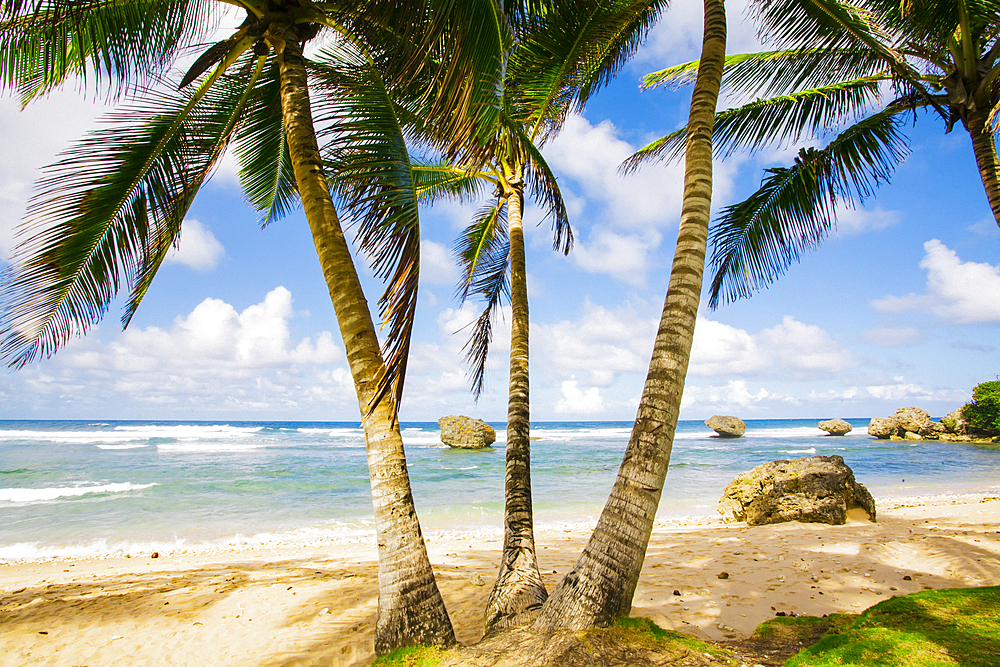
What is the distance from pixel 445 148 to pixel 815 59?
5648 mm

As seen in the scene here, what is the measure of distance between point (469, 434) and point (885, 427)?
1333 inches

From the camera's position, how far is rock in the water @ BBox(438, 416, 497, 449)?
3039 cm

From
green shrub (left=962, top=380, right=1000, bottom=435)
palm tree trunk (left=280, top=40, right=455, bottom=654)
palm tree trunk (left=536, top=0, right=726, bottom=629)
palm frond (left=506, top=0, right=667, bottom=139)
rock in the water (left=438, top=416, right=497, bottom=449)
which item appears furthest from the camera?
green shrub (left=962, top=380, right=1000, bottom=435)

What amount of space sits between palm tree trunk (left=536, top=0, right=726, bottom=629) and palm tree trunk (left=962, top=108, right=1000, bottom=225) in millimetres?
5376

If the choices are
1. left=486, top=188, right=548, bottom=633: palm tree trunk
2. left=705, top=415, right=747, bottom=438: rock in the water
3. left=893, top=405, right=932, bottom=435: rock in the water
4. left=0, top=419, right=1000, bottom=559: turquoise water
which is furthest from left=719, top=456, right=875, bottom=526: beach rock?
left=705, top=415, right=747, bottom=438: rock in the water

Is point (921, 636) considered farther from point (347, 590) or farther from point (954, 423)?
point (954, 423)

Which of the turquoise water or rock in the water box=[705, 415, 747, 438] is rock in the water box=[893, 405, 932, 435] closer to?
the turquoise water

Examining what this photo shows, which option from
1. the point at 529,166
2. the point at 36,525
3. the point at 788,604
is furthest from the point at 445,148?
the point at 36,525

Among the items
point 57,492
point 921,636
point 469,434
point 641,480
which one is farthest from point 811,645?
point 469,434

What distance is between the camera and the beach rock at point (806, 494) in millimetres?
8766

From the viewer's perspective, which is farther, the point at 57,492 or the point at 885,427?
the point at 885,427

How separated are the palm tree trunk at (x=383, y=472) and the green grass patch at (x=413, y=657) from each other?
4 cm

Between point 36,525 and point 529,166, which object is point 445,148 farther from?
point 36,525

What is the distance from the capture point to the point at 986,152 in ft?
Answer: 20.1
